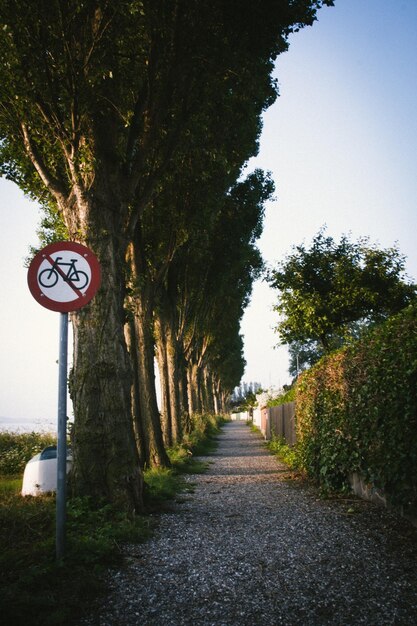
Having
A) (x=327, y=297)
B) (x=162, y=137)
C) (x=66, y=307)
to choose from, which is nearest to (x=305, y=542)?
(x=66, y=307)

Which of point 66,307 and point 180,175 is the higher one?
point 180,175

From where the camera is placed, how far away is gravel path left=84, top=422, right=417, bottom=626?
130 inches

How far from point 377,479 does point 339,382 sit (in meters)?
2.17

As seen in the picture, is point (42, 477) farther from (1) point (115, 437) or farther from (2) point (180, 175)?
(2) point (180, 175)

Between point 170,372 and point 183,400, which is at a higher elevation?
point 170,372

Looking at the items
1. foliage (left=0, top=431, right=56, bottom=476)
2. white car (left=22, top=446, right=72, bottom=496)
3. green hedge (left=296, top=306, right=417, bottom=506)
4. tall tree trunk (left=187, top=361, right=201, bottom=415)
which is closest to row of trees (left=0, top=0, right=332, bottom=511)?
white car (left=22, top=446, right=72, bottom=496)

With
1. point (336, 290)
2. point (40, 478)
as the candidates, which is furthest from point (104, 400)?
point (336, 290)

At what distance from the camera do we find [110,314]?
6465mm

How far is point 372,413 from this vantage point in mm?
5609

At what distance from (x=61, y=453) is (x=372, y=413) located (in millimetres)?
3725

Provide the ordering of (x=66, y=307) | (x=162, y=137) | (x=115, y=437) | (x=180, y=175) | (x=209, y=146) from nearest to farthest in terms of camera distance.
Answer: (x=66, y=307)
(x=115, y=437)
(x=162, y=137)
(x=209, y=146)
(x=180, y=175)

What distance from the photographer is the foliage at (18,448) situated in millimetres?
12220

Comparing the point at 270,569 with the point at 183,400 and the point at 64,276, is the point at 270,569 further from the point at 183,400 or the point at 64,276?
the point at 183,400

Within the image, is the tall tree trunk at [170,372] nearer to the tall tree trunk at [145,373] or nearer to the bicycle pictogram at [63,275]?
the tall tree trunk at [145,373]
